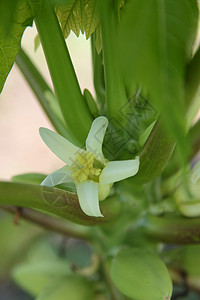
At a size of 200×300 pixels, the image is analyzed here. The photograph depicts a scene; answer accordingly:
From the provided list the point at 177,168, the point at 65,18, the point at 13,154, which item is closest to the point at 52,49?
the point at 65,18

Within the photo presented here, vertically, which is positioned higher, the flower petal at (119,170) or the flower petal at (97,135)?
the flower petal at (97,135)

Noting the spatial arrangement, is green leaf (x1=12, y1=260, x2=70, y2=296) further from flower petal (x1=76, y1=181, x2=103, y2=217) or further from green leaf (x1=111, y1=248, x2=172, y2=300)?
flower petal (x1=76, y1=181, x2=103, y2=217)

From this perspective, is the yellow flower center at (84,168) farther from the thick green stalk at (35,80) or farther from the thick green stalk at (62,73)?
the thick green stalk at (35,80)

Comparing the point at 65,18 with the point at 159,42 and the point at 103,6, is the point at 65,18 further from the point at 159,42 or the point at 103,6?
the point at 159,42

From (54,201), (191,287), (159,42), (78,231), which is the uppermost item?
(159,42)

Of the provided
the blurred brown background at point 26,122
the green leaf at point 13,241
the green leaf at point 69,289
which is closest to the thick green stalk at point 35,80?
the green leaf at point 69,289
